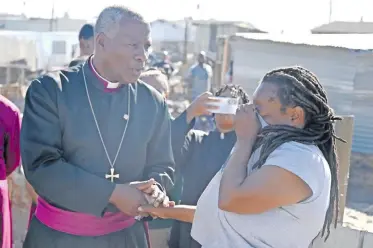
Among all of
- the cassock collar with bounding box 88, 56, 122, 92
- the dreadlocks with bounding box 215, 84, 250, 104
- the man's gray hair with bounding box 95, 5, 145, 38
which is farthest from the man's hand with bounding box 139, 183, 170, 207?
the dreadlocks with bounding box 215, 84, 250, 104

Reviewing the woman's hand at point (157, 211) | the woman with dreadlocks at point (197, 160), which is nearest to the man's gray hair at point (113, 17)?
the woman's hand at point (157, 211)

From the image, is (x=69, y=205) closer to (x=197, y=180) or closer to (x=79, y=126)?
(x=79, y=126)

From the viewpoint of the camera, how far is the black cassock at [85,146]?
8.27 ft

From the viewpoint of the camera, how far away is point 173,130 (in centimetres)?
358

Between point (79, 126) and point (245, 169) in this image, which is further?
point (79, 126)

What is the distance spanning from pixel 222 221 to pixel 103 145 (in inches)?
28.5

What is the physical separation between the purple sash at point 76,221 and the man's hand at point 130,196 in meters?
0.15

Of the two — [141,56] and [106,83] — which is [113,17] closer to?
[141,56]

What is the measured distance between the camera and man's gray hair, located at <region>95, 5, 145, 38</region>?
2586 mm

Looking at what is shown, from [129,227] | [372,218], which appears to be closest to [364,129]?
[372,218]

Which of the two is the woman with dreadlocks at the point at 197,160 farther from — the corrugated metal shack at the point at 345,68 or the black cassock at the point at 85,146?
the corrugated metal shack at the point at 345,68

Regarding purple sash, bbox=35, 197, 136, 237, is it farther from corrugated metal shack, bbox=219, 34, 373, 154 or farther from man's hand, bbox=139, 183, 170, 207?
corrugated metal shack, bbox=219, 34, 373, 154

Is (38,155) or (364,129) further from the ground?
(38,155)

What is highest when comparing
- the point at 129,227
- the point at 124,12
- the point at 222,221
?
the point at 124,12
